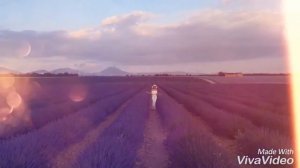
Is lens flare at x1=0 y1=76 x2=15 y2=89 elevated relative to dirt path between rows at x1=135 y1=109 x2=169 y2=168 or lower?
elevated

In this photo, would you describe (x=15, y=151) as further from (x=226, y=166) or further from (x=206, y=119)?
(x=206, y=119)

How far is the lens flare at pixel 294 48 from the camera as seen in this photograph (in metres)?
4.14

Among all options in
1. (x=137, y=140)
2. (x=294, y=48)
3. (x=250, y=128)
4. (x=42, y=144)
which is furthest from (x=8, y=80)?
(x=294, y=48)

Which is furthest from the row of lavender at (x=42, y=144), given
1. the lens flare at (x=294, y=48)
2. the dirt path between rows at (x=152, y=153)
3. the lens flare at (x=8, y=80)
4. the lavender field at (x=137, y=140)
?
the lens flare at (x=294, y=48)

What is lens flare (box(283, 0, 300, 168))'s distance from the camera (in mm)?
4137

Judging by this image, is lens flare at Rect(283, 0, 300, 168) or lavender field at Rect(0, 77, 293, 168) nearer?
lens flare at Rect(283, 0, 300, 168)

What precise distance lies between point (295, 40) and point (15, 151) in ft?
9.74

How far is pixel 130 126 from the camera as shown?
9352mm

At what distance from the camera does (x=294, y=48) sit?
4312 millimetres

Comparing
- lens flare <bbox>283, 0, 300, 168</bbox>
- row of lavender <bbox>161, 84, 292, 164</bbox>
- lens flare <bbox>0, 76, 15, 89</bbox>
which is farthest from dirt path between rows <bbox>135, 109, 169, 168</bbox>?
lens flare <bbox>283, 0, 300, 168</bbox>

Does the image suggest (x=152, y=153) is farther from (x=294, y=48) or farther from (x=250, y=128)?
(x=294, y=48)

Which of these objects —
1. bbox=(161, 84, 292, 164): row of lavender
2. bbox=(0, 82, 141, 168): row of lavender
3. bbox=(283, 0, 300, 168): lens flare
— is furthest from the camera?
bbox=(0, 82, 141, 168): row of lavender

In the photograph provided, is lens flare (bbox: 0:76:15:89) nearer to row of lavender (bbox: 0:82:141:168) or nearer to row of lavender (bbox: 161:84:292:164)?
row of lavender (bbox: 0:82:141:168)

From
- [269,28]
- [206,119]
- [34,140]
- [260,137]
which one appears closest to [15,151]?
[34,140]
